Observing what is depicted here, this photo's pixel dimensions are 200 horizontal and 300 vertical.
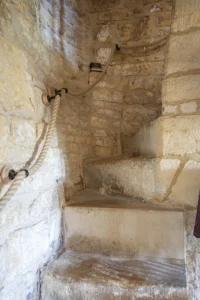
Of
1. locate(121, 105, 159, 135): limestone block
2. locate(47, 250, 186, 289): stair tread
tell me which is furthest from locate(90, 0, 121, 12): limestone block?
locate(47, 250, 186, 289): stair tread

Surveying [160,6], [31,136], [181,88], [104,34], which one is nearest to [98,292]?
[31,136]

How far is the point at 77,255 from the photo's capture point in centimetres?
136

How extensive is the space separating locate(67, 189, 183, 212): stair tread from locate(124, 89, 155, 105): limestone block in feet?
3.80

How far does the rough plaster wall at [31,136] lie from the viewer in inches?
40.1

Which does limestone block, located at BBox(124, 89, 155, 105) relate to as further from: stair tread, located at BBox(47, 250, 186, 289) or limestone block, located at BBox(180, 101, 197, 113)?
stair tread, located at BBox(47, 250, 186, 289)

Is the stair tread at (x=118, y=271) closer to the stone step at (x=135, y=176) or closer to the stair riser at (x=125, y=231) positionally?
the stair riser at (x=125, y=231)

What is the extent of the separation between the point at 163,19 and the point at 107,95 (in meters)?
1.01

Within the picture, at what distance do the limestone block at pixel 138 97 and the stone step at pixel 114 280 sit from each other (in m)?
1.62

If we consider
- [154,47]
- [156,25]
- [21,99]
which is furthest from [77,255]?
[156,25]

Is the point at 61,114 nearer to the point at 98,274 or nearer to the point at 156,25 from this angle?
the point at 98,274

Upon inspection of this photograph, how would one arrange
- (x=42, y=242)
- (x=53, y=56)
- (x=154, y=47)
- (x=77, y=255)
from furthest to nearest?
(x=154, y=47) → (x=53, y=56) → (x=77, y=255) → (x=42, y=242)

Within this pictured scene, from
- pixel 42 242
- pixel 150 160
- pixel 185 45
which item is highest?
pixel 185 45

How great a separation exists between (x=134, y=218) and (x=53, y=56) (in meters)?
1.33

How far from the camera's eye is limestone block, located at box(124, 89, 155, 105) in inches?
92.2
